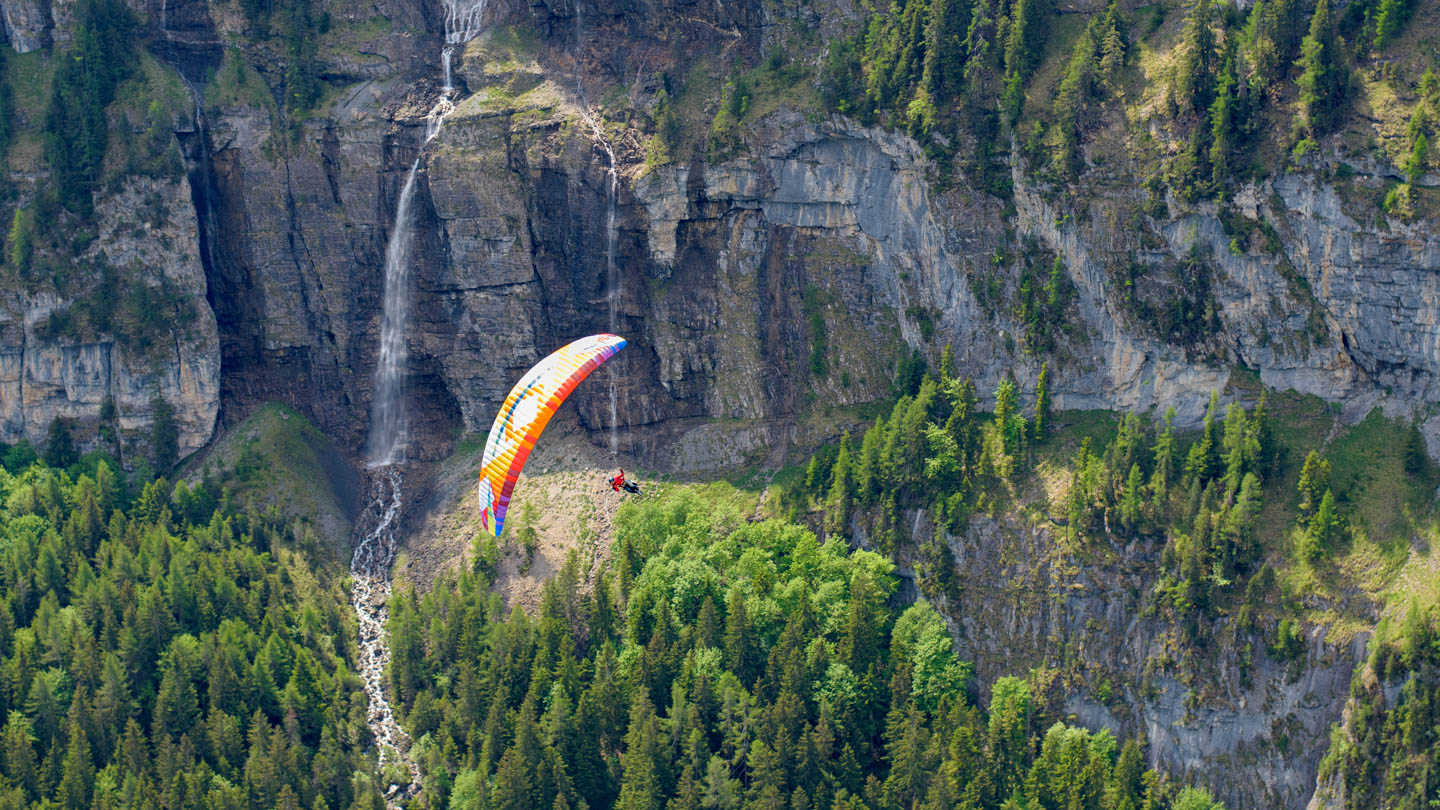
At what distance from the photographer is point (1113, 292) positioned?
9369 cm

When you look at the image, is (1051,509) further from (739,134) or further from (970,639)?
(739,134)

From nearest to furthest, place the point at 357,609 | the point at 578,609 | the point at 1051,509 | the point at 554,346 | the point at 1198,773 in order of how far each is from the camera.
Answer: the point at 1198,773
the point at 1051,509
the point at 578,609
the point at 357,609
the point at 554,346

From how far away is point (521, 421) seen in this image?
85375 millimetres

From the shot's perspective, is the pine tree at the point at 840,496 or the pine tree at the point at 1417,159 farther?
the pine tree at the point at 840,496

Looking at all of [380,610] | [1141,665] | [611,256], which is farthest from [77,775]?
[1141,665]

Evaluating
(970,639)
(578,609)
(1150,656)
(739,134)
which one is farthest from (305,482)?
(1150,656)

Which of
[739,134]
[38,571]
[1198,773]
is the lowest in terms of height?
[1198,773]

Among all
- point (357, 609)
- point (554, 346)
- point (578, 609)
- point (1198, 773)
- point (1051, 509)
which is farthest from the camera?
point (554, 346)

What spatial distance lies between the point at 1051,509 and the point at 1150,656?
8.68 metres

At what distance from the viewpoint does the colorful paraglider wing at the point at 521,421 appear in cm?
8419

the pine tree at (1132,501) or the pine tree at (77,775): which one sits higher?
the pine tree at (1132,501)

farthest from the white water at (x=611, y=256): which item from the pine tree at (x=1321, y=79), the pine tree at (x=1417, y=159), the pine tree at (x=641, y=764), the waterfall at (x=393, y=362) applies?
the pine tree at (x=1417, y=159)

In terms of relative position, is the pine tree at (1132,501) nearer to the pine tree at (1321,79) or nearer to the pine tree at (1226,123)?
the pine tree at (1226,123)

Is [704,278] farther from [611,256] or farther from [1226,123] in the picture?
[1226,123]
